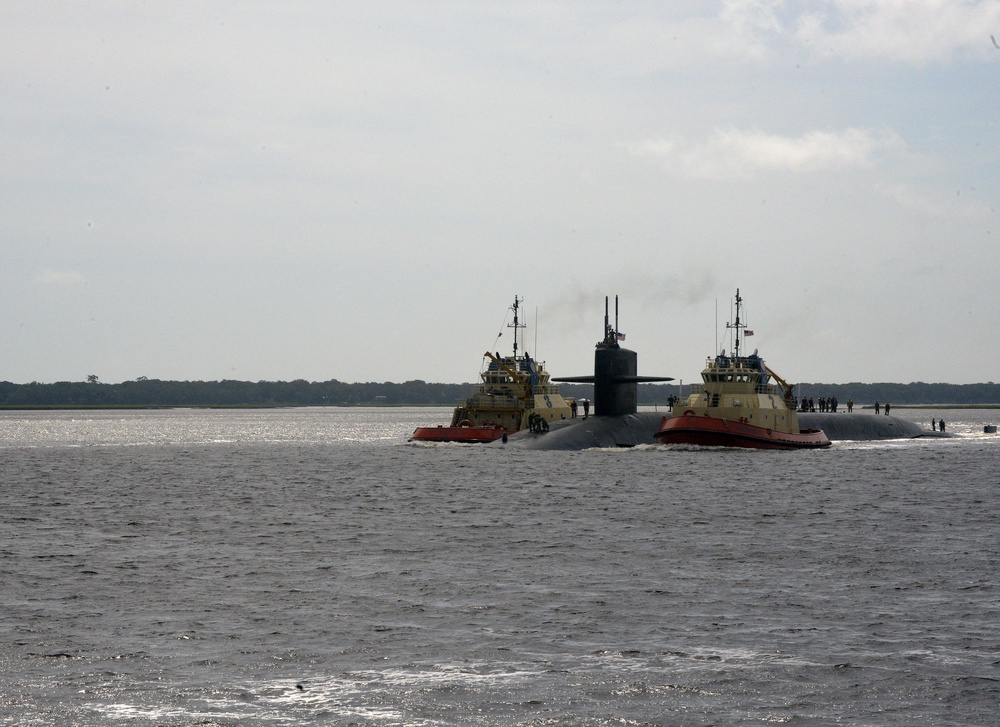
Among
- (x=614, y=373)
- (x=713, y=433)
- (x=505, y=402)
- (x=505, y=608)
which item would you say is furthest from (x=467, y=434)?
(x=505, y=608)

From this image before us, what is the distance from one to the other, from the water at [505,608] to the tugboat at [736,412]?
21166 millimetres

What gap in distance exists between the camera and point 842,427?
90000 mm

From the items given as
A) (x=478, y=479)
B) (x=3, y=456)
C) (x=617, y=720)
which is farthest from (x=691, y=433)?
(x=617, y=720)

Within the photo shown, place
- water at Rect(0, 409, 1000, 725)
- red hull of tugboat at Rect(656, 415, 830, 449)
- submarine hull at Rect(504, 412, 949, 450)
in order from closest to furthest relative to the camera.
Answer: water at Rect(0, 409, 1000, 725)
red hull of tugboat at Rect(656, 415, 830, 449)
submarine hull at Rect(504, 412, 949, 450)

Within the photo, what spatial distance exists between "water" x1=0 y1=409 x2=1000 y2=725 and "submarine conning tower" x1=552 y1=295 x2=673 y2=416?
25555 mm

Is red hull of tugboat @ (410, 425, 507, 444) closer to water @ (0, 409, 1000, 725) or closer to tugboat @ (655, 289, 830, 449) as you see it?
tugboat @ (655, 289, 830, 449)

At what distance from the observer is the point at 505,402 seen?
79.1m

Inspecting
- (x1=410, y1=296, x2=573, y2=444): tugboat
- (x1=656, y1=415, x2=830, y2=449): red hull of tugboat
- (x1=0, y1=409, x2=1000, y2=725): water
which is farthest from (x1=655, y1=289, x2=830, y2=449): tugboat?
(x1=0, y1=409, x2=1000, y2=725): water

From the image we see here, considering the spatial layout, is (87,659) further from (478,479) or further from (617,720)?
(478,479)

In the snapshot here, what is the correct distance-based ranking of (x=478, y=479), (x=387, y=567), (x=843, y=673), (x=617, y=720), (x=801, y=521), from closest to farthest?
(x=617, y=720), (x=843, y=673), (x=387, y=567), (x=801, y=521), (x=478, y=479)

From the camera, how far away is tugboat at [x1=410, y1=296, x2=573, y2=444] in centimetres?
7869

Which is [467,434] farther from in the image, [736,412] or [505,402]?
[736,412]

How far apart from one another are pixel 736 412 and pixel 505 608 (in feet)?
167

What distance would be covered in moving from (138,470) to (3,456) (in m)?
23.1
